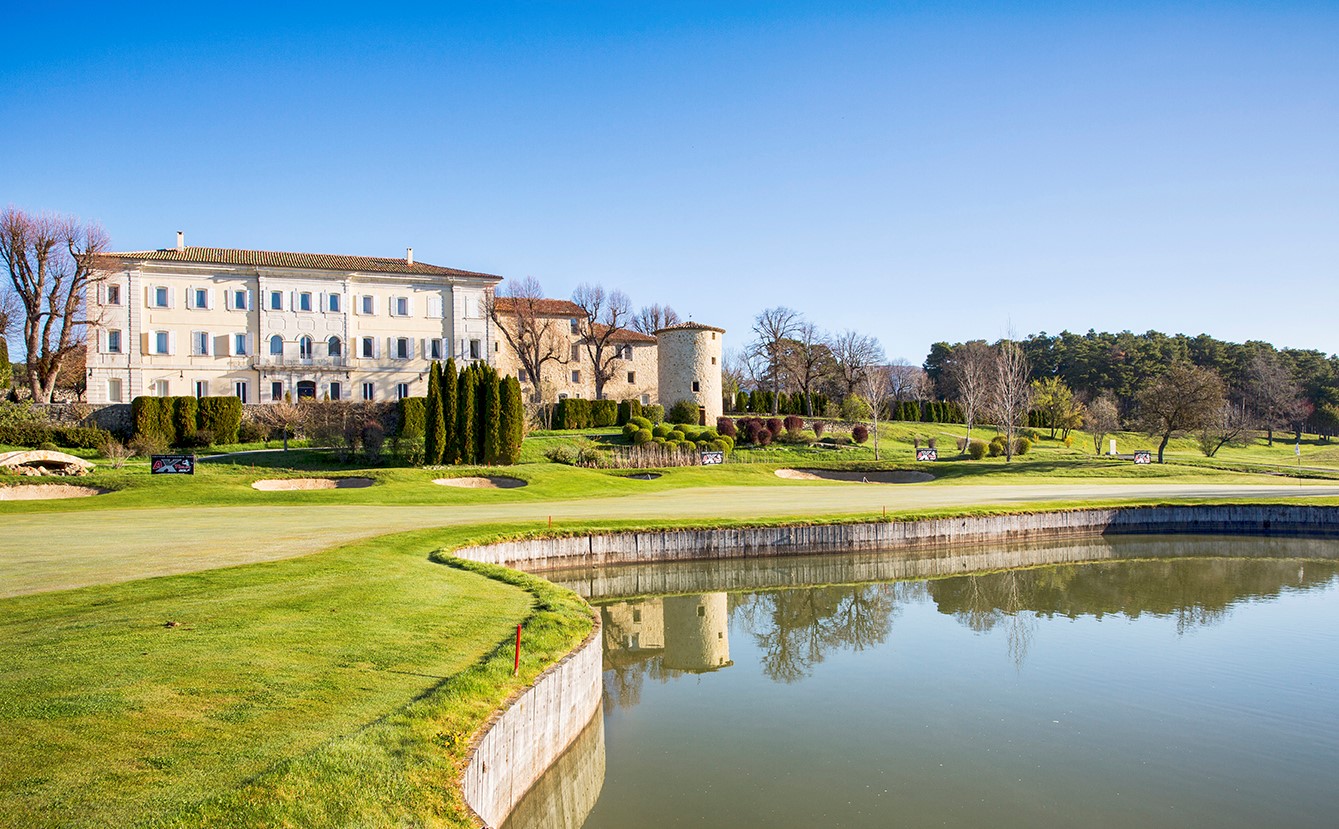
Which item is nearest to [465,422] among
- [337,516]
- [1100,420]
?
[337,516]

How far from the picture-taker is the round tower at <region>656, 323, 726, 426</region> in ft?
178

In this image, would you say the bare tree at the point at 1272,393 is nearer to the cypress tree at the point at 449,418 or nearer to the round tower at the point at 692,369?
the round tower at the point at 692,369

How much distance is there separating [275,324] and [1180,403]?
47.0 meters

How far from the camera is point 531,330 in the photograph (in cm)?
5603

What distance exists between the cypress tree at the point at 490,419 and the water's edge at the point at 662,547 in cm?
1653

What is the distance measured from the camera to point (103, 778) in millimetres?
4941

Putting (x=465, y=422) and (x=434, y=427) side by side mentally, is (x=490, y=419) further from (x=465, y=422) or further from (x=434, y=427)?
(x=434, y=427)

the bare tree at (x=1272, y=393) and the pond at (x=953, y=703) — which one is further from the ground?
the bare tree at (x=1272, y=393)

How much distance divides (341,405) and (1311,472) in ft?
147

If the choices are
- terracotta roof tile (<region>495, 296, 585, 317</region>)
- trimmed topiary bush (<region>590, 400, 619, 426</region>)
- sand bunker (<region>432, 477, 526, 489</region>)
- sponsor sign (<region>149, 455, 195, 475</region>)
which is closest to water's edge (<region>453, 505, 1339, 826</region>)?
sand bunker (<region>432, 477, 526, 489</region>)

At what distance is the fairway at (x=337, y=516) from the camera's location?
13.2 metres

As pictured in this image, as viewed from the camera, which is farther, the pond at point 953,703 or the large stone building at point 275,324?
the large stone building at point 275,324

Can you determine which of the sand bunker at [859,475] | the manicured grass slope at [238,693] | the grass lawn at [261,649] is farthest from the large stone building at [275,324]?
the manicured grass slope at [238,693]

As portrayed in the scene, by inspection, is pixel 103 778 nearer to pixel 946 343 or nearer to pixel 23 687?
pixel 23 687
